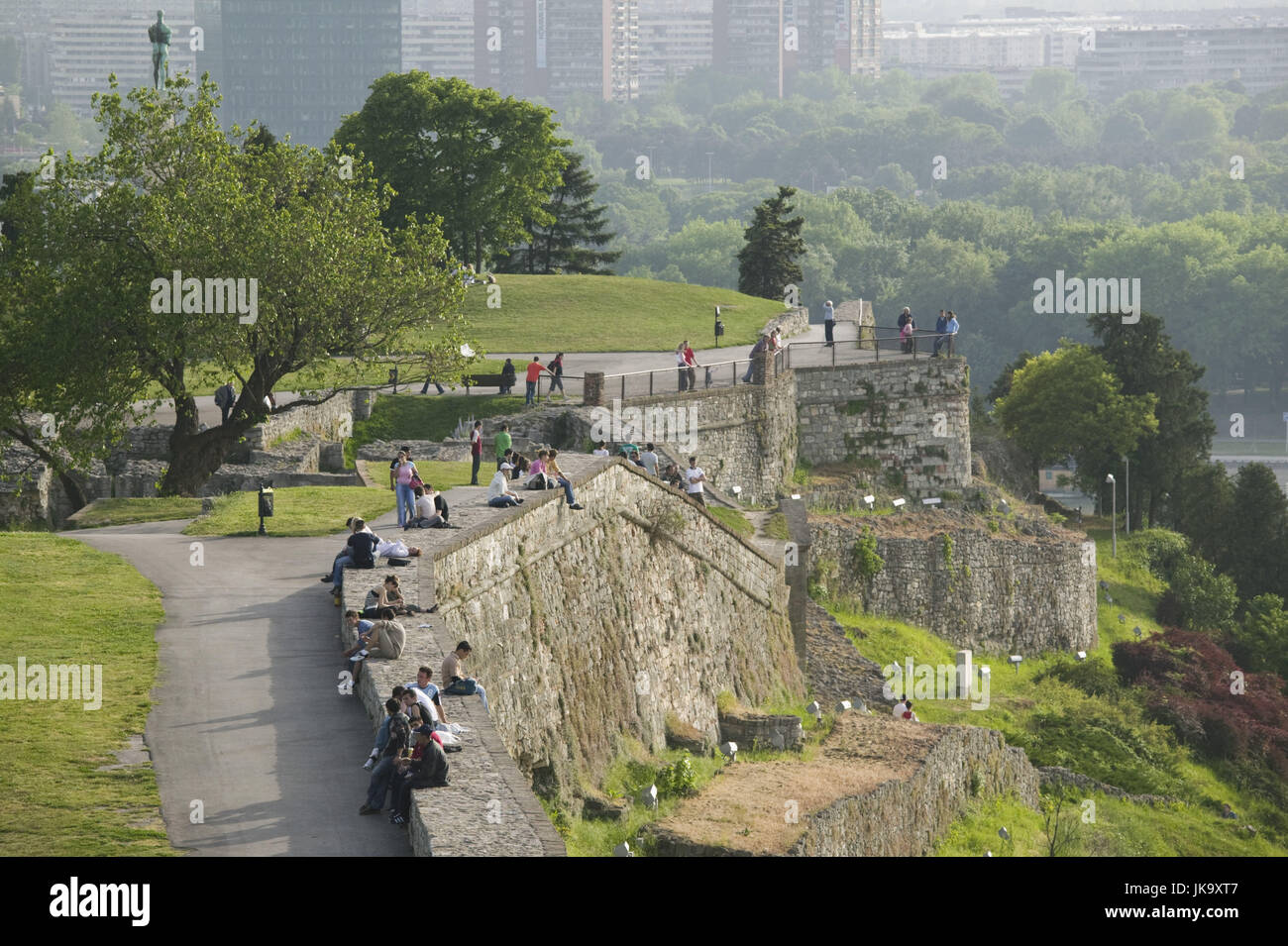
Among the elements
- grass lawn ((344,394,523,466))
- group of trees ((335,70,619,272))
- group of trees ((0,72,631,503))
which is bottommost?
grass lawn ((344,394,523,466))

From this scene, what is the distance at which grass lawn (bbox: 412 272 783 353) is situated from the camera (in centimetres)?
6094

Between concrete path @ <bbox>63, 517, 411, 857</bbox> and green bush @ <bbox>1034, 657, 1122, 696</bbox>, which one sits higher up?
concrete path @ <bbox>63, 517, 411, 857</bbox>

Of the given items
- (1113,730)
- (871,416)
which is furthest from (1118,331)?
(1113,730)

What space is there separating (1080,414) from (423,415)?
104 ft

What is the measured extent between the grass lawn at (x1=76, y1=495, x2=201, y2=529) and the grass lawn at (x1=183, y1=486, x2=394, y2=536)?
1036 mm

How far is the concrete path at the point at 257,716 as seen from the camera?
59.8 ft

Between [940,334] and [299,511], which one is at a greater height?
[940,334]

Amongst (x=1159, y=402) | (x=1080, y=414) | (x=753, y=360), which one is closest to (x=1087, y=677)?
(x=753, y=360)

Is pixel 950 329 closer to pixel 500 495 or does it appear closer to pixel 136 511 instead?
pixel 136 511

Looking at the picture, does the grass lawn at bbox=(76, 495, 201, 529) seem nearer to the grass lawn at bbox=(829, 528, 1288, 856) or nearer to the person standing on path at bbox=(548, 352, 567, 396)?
the person standing on path at bbox=(548, 352, 567, 396)

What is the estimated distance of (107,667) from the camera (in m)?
23.7

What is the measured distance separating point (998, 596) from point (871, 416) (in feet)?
24.1

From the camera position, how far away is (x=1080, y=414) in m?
71.6

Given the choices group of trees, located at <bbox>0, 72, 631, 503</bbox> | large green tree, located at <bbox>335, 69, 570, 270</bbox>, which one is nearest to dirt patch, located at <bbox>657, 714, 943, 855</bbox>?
group of trees, located at <bbox>0, 72, 631, 503</bbox>
